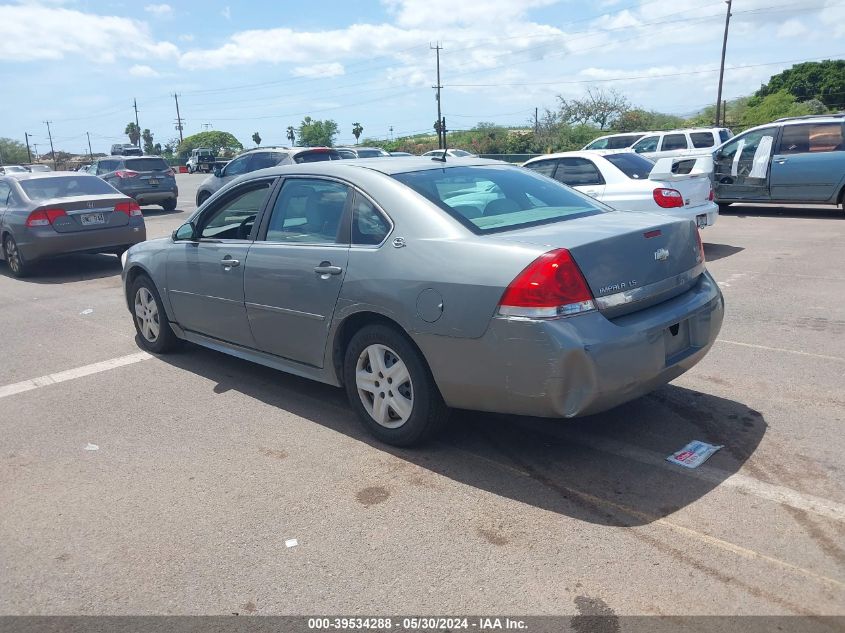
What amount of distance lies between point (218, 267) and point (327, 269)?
128cm

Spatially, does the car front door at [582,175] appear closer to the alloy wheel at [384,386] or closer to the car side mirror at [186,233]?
the car side mirror at [186,233]

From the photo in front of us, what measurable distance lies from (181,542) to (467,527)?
1321mm

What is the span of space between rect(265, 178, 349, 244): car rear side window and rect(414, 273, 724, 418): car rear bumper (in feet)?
3.74

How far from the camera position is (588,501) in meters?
3.62

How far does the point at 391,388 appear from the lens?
4.25m

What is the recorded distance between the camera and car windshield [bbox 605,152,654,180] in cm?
1006

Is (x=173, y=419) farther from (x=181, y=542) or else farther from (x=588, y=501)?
(x=588, y=501)

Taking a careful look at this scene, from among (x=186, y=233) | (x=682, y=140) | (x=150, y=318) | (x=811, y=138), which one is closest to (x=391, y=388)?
(x=186, y=233)

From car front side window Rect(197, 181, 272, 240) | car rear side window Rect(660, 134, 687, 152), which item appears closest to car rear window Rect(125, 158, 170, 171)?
car rear side window Rect(660, 134, 687, 152)

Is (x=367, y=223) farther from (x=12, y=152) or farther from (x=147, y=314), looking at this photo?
(x=12, y=152)

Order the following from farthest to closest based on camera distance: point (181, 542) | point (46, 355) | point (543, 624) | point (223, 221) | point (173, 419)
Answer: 1. point (46, 355)
2. point (223, 221)
3. point (173, 419)
4. point (181, 542)
5. point (543, 624)

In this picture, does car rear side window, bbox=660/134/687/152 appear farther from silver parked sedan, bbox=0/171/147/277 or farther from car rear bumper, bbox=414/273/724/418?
car rear bumper, bbox=414/273/724/418

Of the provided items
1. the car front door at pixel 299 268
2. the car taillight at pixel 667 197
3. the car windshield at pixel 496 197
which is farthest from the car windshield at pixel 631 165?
the car front door at pixel 299 268

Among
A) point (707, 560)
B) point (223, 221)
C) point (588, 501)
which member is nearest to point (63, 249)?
point (223, 221)
